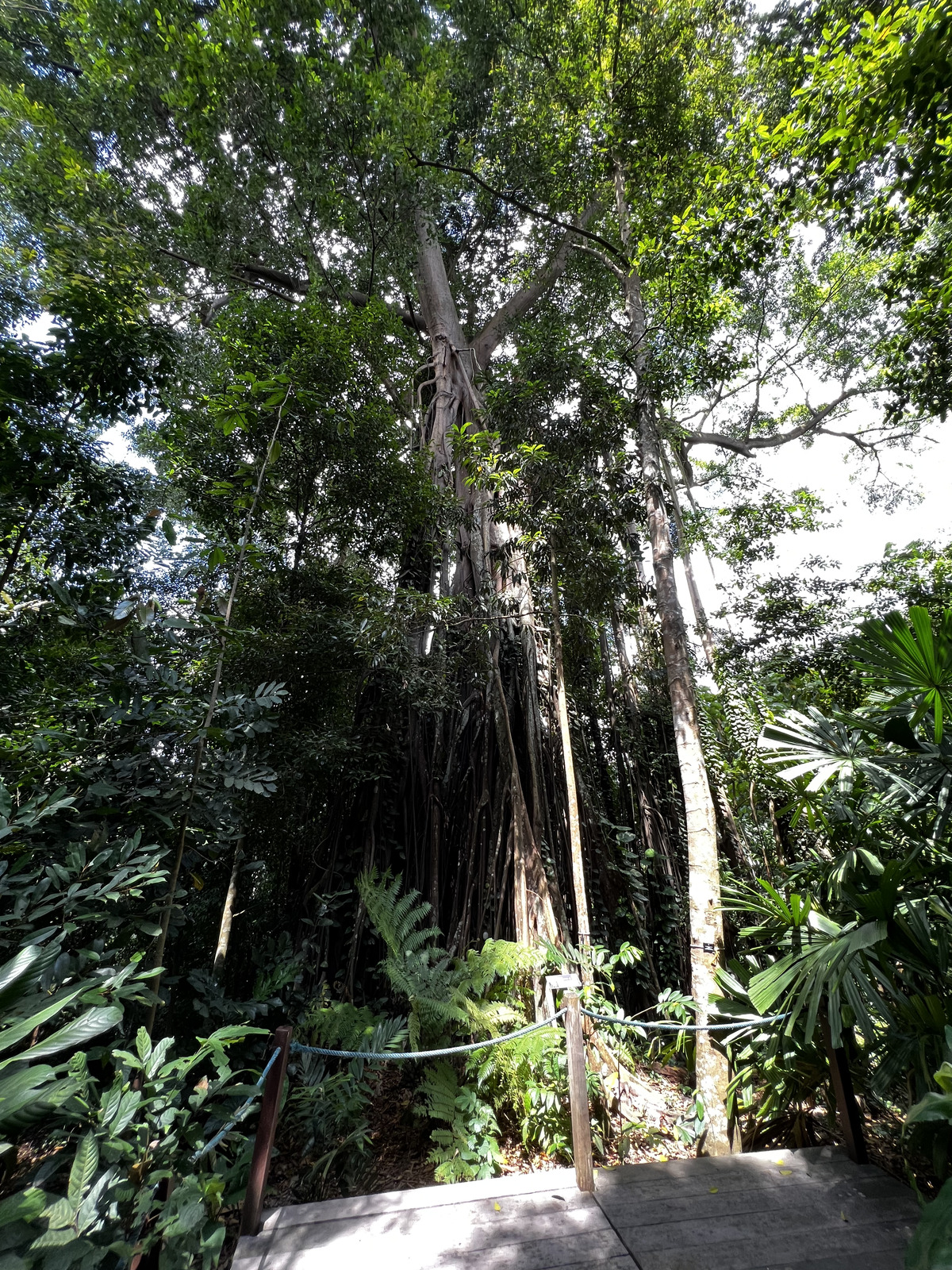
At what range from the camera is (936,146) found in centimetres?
302

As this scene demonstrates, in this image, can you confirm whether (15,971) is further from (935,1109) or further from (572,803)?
(572,803)

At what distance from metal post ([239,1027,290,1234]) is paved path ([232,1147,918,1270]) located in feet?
0.19

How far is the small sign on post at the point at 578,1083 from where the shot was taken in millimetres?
2002

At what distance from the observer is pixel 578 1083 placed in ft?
6.87

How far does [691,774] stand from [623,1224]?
184 cm

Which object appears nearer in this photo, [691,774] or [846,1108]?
[846,1108]

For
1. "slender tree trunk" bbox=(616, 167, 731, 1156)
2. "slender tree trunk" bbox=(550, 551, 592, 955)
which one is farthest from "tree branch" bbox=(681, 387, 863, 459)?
"slender tree trunk" bbox=(550, 551, 592, 955)

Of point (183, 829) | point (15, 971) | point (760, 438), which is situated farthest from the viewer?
point (760, 438)

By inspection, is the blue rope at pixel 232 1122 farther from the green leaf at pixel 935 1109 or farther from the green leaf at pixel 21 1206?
the green leaf at pixel 935 1109

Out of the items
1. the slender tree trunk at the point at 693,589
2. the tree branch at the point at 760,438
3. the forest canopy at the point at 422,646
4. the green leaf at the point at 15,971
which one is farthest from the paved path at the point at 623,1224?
the tree branch at the point at 760,438

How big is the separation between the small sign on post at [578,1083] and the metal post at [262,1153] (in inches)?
37.1

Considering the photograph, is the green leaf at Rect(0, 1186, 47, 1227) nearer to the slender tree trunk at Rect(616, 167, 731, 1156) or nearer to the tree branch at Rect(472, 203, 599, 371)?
the slender tree trunk at Rect(616, 167, 731, 1156)

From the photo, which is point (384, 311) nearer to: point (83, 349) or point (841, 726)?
point (83, 349)

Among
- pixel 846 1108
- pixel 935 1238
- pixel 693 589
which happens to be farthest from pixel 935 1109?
pixel 693 589
